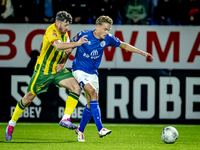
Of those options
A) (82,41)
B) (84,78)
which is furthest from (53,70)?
(82,41)

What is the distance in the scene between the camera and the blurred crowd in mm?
9320

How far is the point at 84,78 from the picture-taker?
5590mm

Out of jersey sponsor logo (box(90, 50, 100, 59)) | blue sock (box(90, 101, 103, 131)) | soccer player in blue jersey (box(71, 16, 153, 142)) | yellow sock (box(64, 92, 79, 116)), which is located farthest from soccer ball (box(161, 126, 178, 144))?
jersey sponsor logo (box(90, 50, 100, 59))

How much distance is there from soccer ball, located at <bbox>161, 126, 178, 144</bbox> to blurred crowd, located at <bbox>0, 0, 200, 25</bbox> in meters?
4.39

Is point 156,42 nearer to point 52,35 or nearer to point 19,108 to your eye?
point 52,35

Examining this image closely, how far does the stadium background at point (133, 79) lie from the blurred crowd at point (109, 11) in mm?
213

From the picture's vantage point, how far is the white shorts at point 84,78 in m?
5.55

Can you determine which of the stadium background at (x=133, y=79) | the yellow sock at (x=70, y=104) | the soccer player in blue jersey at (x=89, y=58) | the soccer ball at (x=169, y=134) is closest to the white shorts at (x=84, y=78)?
the soccer player in blue jersey at (x=89, y=58)

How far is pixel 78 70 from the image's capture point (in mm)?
5738

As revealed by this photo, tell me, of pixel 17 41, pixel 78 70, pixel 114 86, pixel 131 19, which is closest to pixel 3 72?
pixel 17 41

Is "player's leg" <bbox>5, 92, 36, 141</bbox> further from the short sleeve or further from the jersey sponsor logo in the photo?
the jersey sponsor logo

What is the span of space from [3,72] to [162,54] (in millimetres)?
3669

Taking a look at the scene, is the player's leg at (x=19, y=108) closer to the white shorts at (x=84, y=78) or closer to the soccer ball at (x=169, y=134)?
the white shorts at (x=84, y=78)

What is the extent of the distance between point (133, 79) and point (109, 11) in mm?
1683
